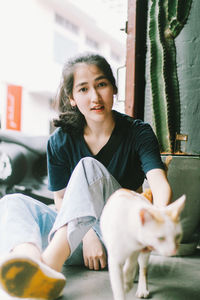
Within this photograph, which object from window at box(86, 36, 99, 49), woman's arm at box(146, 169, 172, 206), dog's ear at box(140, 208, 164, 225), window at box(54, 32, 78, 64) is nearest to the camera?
dog's ear at box(140, 208, 164, 225)

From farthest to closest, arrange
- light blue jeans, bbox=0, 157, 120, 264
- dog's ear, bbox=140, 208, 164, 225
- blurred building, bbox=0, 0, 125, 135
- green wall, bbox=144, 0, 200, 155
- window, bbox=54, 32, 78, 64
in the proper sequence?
1. window, bbox=54, 32, 78, 64
2. blurred building, bbox=0, 0, 125, 135
3. green wall, bbox=144, 0, 200, 155
4. light blue jeans, bbox=0, 157, 120, 264
5. dog's ear, bbox=140, 208, 164, 225

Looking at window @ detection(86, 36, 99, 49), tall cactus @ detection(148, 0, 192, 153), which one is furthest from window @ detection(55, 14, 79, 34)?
tall cactus @ detection(148, 0, 192, 153)

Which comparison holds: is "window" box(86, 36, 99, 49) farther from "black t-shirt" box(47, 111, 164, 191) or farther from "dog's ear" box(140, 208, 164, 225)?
"dog's ear" box(140, 208, 164, 225)

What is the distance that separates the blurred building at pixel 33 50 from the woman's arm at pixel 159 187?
5.65 metres

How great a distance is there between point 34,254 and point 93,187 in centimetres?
25

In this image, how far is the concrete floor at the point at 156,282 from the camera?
82 cm

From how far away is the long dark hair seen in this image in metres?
0.93

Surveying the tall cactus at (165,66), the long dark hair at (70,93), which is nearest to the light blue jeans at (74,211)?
the long dark hair at (70,93)

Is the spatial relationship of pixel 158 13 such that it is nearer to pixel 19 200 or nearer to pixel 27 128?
pixel 19 200

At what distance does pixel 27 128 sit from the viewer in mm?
7082

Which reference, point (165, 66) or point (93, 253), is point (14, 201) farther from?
point (165, 66)

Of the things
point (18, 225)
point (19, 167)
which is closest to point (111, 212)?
point (18, 225)

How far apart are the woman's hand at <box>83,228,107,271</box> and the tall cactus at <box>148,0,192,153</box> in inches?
22.2

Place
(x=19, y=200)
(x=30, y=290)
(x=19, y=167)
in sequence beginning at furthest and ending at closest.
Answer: (x=19, y=167), (x=19, y=200), (x=30, y=290)
